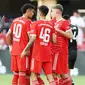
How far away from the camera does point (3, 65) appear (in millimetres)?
20469

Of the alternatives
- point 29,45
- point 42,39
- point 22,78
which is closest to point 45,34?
point 42,39

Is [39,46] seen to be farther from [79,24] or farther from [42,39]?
[79,24]

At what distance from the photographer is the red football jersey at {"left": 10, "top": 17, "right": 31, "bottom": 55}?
43.1 ft

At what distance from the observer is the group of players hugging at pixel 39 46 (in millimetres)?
12789

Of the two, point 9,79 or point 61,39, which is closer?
point 61,39

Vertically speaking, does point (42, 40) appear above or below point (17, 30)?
below

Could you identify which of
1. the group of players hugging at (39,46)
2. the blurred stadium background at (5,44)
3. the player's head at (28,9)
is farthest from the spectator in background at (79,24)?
the player's head at (28,9)

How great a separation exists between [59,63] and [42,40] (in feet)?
3.79

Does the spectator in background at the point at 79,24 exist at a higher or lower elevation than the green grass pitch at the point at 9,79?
higher

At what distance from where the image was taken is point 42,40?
42.0 ft

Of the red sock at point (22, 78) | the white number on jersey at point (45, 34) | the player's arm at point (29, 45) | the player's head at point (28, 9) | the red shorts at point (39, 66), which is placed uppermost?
the player's head at point (28, 9)

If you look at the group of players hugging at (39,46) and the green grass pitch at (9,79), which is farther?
the green grass pitch at (9,79)

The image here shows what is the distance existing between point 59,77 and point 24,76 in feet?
4.03

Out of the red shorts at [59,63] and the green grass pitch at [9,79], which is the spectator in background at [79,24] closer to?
the green grass pitch at [9,79]
